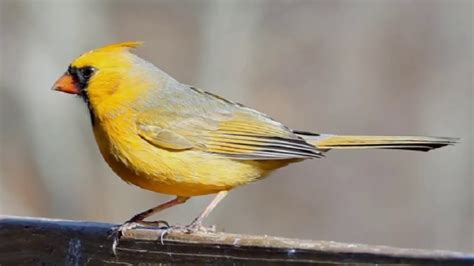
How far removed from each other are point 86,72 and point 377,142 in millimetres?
1277

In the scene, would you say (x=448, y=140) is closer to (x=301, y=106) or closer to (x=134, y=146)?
(x=134, y=146)

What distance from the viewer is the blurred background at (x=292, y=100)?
27.9ft

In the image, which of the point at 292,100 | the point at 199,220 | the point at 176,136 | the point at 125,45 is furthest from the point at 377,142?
the point at 292,100

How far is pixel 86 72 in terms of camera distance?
465 centimetres

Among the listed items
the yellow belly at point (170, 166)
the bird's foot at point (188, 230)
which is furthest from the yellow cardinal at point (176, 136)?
the bird's foot at point (188, 230)

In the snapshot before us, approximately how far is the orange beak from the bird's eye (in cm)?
5

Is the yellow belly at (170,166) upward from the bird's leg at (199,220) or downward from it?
upward

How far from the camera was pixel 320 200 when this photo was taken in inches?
408

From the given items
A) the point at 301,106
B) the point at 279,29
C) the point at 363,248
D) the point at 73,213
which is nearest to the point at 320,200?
the point at 301,106

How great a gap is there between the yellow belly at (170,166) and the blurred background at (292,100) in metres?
3.54

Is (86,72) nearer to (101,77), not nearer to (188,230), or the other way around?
(101,77)

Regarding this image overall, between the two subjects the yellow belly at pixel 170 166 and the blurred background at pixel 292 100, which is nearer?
the yellow belly at pixel 170 166

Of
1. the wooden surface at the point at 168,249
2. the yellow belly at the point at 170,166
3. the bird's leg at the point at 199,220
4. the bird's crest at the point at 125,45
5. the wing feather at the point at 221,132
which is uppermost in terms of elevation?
the bird's crest at the point at 125,45

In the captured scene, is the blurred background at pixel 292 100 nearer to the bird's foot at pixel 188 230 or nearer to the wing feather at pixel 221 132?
the wing feather at pixel 221 132
